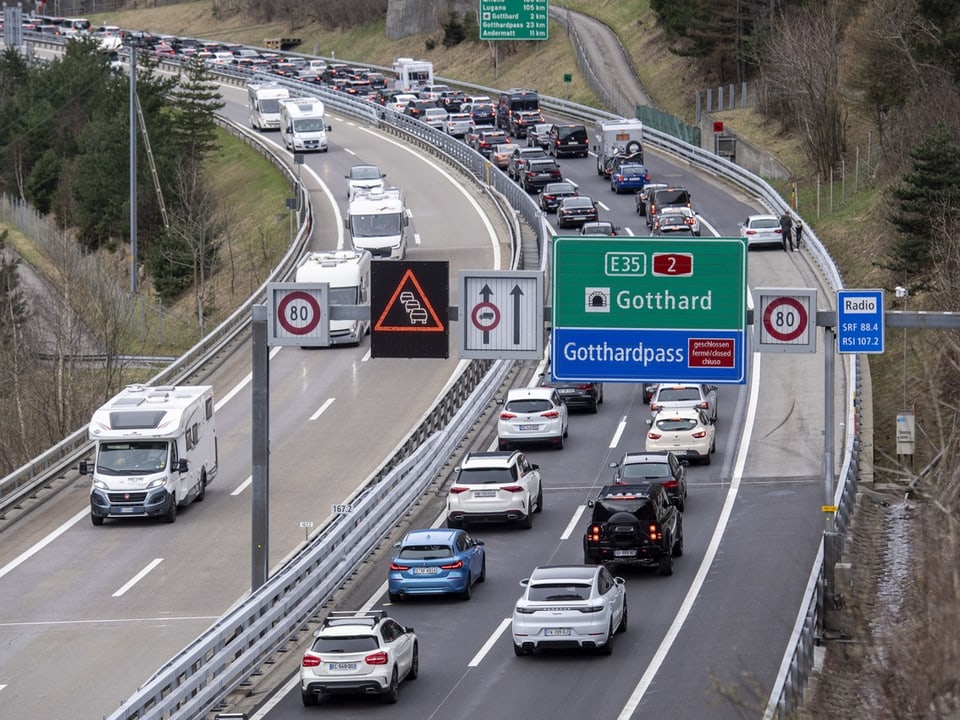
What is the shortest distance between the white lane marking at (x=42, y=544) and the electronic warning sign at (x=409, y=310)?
Result: 12.2 metres

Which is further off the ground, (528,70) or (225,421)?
(528,70)

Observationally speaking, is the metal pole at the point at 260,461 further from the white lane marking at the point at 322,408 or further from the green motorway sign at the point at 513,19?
the green motorway sign at the point at 513,19

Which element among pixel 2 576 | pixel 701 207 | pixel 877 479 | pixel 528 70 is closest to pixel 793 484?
pixel 877 479

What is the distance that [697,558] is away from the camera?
111 ft

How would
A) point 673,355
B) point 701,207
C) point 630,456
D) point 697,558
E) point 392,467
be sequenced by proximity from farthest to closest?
point 701,207 < point 392,467 < point 630,456 < point 697,558 < point 673,355

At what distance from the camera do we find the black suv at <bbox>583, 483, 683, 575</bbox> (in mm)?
31625

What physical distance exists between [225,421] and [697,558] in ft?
57.8

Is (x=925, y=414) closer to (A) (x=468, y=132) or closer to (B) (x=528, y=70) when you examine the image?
(A) (x=468, y=132)

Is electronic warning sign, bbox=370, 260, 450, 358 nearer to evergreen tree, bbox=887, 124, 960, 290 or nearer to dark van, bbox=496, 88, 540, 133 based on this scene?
evergreen tree, bbox=887, 124, 960, 290

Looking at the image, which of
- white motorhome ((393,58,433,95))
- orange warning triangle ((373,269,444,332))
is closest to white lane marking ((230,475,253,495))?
orange warning triangle ((373,269,444,332))

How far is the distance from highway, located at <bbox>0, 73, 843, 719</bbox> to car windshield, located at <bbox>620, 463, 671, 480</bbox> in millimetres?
1205

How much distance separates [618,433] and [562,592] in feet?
59.9

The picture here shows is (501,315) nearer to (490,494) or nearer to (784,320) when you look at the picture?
(784,320)

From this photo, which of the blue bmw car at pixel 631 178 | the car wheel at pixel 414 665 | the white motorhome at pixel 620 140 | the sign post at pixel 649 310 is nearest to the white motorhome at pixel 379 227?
the blue bmw car at pixel 631 178
